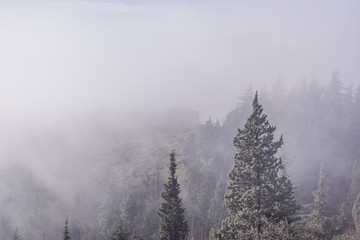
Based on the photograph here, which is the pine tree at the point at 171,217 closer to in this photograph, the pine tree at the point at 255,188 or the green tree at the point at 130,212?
the pine tree at the point at 255,188

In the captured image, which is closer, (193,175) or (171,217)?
(171,217)

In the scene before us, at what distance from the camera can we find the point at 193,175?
258 ft

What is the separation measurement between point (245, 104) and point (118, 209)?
5758 centimetres

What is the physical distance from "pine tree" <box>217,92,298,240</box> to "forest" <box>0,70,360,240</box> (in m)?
0.09

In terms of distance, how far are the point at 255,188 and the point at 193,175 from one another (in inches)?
2170

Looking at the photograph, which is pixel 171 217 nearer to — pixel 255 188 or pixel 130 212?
pixel 255 188

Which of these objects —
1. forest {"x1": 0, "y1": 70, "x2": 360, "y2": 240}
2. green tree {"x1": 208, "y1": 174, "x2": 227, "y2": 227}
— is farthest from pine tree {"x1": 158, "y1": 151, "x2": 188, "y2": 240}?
green tree {"x1": 208, "y1": 174, "x2": 227, "y2": 227}

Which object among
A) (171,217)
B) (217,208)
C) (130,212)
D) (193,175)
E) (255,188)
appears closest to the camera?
(255,188)

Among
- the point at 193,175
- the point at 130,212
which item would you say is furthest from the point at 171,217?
the point at 193,175

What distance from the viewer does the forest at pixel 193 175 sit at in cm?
2594

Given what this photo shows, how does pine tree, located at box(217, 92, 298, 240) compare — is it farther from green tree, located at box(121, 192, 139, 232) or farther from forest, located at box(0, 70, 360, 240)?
green tree, located at box(121, 192, 139, 232)

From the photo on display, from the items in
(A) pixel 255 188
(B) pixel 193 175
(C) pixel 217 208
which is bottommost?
(C) pixel 217 208

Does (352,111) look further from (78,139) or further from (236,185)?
(78,139)

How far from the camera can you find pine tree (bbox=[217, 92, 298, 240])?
24.3 metres
